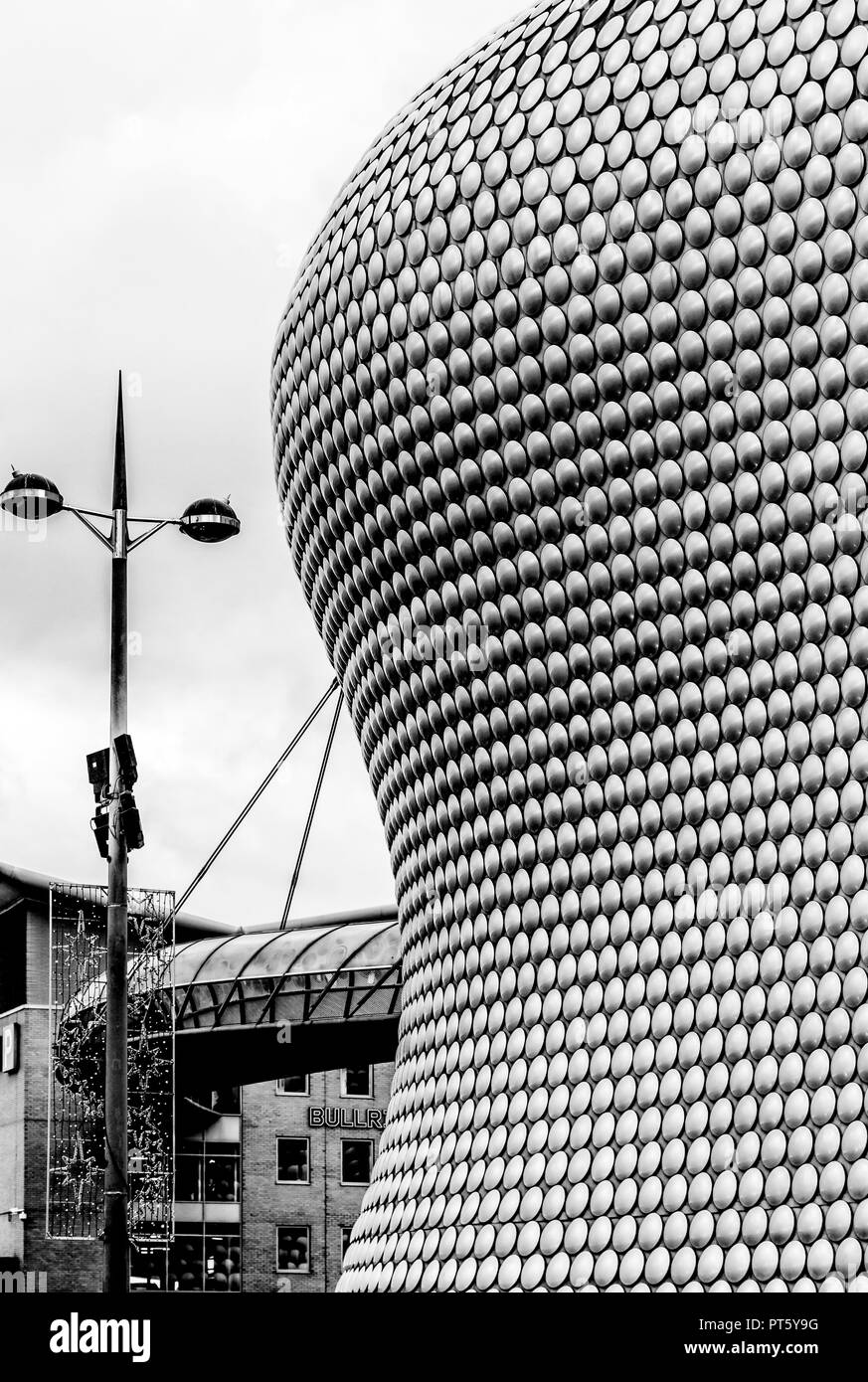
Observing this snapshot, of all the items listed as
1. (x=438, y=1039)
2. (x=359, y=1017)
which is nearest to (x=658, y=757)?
(x=438, y=1039)

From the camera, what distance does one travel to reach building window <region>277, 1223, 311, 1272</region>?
205 feet

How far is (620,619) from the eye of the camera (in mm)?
27375

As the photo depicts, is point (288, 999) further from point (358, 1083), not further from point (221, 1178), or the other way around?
point (358, 1083)

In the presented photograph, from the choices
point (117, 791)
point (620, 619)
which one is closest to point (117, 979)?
point (117, 791)

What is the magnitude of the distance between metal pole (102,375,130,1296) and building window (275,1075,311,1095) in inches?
1866

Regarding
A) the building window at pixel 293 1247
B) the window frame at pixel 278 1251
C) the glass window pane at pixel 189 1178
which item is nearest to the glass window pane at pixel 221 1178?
the glass window pane at pixel 189 1178

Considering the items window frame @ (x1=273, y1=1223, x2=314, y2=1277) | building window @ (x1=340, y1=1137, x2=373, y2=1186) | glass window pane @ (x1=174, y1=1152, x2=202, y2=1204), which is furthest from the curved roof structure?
window frame @ (x1=273, y1=1223, x2=314, y2=1277)

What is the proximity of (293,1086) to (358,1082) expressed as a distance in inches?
96.2

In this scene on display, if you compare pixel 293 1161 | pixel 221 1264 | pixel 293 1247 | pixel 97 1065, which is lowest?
pixel 221 1264

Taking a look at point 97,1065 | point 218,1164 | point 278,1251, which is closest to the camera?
point 97,1065

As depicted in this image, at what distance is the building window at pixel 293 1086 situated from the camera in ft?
211

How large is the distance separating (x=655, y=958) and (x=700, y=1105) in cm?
230

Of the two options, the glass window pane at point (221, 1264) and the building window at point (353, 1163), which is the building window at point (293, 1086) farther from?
the glass window pane at point (221, 1264)
